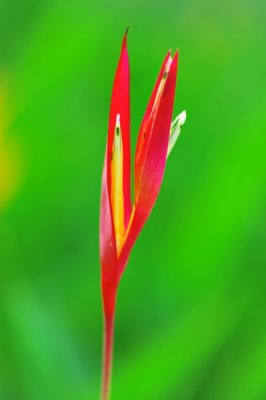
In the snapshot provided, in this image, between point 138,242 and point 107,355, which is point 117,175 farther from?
point 138,242

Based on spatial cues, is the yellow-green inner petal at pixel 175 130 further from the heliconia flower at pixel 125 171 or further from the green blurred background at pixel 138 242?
the green blurred background at pixel 138 242

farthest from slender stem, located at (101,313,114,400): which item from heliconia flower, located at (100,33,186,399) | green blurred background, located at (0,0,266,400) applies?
green blurred background, located at (0,0,266,400)

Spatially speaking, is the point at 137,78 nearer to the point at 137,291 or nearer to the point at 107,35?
the point at 107,35

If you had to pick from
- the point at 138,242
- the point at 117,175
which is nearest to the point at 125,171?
the point at 117,175

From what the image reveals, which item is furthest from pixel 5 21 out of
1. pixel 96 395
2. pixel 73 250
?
pixel 96 395

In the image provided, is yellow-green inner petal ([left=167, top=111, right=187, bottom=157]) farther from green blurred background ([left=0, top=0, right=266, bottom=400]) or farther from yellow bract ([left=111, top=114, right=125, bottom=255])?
green blurred background ([left=0, top=0, right=266, bottom=400])
